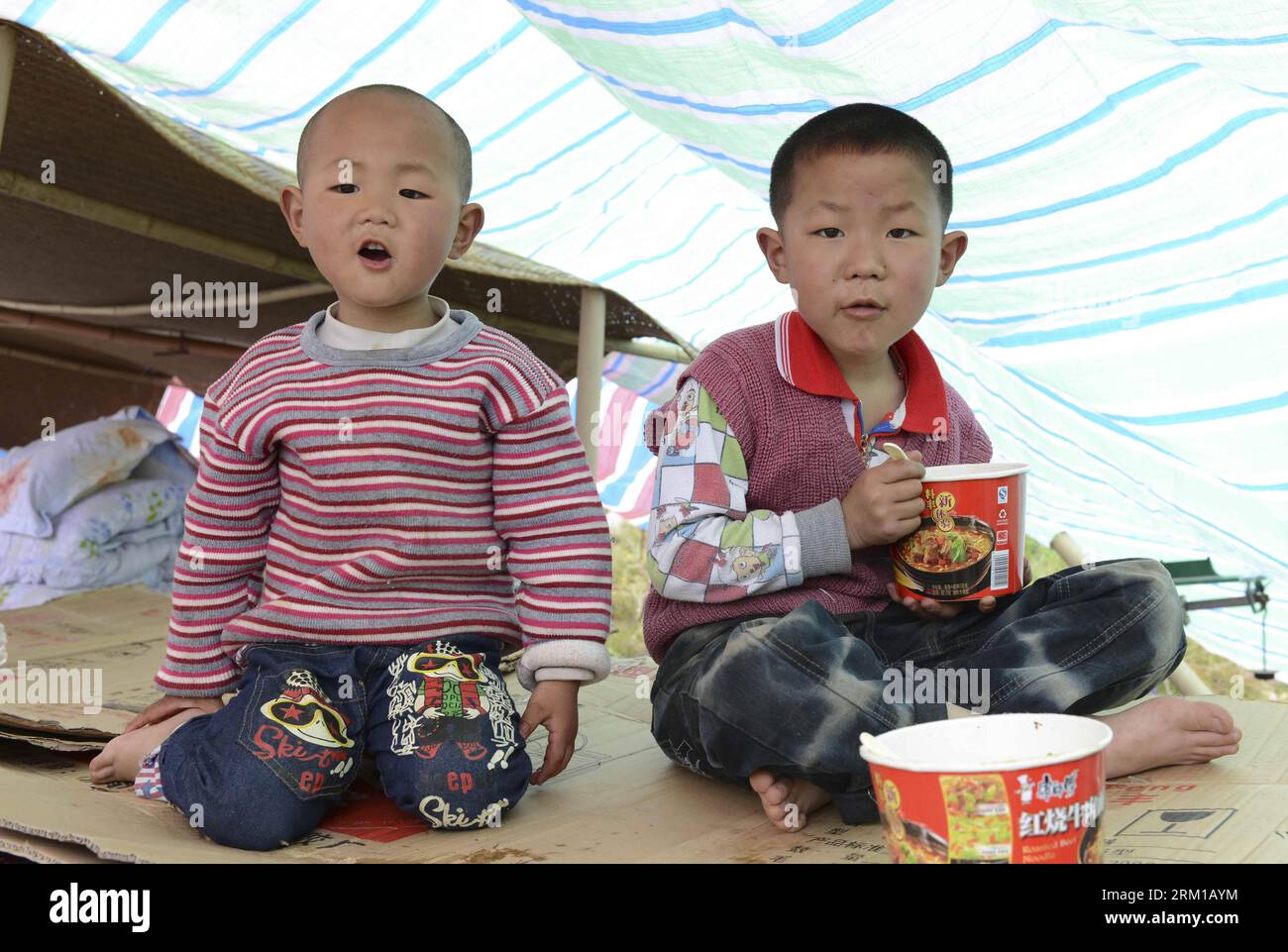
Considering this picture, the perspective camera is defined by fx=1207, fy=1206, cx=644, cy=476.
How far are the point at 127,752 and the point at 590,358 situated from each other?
159 centimetres

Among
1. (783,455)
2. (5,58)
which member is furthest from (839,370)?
(5,58)

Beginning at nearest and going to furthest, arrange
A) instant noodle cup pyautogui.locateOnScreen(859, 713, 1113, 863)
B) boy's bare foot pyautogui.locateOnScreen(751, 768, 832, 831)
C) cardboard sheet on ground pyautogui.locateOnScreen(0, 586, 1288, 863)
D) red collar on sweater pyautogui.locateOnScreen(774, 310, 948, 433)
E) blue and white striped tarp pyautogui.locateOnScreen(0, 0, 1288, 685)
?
1. instant noodle cup pyautogui.locateOnScreen(859, 713, 1113, 863)
2. cardboard sheet on ground pyautogui.locateOnScreen(0, 586, 1288, 863)
3. boy's bare foot pyautogui.locateOnScreen(751, 768, 832, 831)
4. red collar on sweater pyautogui.locateOnScreen(774, 310, 948, 433)
5. blue and white striped tarp pyautogui.locateOnScreen(0, 0, 1288, 685)

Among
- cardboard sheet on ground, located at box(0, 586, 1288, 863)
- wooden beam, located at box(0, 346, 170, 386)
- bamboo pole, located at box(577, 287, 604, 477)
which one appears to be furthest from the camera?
wooden beam, located at box(0, 346, 170, 386)

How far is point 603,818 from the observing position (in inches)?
45.7

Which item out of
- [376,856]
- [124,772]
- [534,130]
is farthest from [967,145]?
[124,772]

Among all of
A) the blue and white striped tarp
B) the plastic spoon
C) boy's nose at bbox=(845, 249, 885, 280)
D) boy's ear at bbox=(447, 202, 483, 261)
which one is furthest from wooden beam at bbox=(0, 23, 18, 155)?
the plastic spoon

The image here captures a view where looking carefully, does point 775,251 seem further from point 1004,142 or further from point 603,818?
point 603,818

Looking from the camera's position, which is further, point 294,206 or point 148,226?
point 148,226

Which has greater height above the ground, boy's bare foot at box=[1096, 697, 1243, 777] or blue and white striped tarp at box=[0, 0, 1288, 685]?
blue and white striped tarp at box=[0, 0, 1288, 685]

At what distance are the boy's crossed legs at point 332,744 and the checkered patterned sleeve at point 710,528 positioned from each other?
22cm

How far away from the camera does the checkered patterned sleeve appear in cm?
122

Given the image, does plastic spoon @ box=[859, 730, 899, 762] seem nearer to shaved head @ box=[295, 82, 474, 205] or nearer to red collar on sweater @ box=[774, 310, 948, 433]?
red collar on sweater @ box=[774, 310, 948, 433]

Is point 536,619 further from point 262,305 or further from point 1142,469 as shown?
point 262,305

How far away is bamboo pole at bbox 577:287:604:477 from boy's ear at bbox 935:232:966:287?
1301 mm
